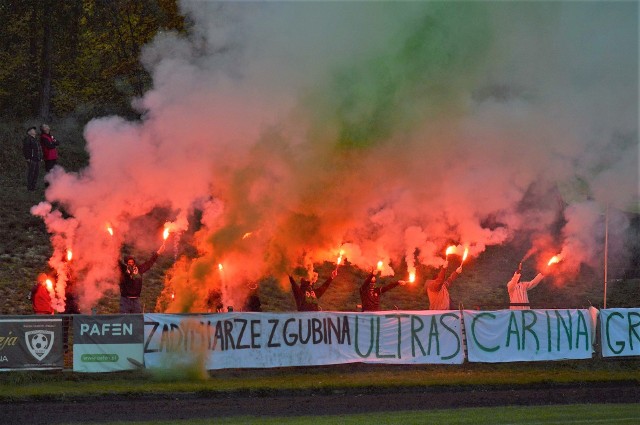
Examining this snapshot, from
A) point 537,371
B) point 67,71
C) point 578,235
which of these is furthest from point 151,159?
point 67,71

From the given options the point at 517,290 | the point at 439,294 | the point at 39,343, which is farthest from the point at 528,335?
the point at 39,343

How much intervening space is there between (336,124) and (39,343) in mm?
7363

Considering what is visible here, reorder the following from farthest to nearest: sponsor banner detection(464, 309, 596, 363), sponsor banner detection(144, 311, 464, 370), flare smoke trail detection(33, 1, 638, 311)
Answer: sponsor banner detection(464, 309, 596, 363) → flare smoke trail detection(33, 1, 638, 311) → sponsor banner detection(144, 311, 464, 370)

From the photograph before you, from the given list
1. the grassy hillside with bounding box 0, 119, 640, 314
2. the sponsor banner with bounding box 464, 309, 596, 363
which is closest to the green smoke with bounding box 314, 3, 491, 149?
the sponsor banner with bounding box 464, 309, 596, 363

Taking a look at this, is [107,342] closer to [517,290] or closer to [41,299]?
[41,299]

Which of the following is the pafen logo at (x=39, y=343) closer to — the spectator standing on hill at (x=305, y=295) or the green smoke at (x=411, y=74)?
the spectator standing on hill at (x=305, y=295)

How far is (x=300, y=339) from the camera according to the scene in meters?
21.8

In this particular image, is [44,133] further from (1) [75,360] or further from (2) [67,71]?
(2) [67,71]

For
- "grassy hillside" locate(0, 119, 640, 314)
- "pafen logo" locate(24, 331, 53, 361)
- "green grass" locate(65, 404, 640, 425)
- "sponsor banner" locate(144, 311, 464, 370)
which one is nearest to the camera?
"green grass" locate(65, 404, 640, 425)

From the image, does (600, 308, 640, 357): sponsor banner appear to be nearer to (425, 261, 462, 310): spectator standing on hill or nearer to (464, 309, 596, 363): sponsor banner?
(464, 309, 596, 363): sponsor banner

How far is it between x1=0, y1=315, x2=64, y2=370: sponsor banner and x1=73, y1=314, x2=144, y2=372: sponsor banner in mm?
353

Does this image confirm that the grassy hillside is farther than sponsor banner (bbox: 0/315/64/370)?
Yes

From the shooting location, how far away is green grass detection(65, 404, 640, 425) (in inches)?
619

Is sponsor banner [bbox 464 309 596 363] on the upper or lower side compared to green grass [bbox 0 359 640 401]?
upper
